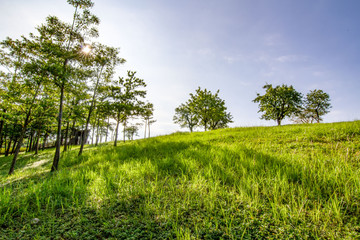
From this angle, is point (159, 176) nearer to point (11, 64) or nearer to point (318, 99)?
point (11, 64)

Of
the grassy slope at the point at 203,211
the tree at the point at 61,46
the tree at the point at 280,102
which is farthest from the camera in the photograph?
the tree at the point at 280,102

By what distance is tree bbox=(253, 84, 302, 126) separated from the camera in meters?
27.5

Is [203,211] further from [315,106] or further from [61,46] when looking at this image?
[315,106]

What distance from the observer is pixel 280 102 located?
28.3 metres

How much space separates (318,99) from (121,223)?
44.8 meters

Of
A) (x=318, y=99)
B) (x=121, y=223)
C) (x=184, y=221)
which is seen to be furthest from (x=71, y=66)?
(x=318, y=99)

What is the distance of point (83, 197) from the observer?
3066mm

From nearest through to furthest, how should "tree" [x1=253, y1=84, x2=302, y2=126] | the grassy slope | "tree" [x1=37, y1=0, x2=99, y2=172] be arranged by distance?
the grassy slope < "tree" [x1=37, y1=0, x2=99, y2=172] < "tree" [x1=253, y1=84, x2=302, y2=126]

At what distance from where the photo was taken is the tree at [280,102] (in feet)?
90.3

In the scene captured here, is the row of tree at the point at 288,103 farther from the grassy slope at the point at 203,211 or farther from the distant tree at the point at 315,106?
the grassy slope at the point at 203,211

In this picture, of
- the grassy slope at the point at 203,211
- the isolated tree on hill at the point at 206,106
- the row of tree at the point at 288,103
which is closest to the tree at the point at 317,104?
the row of tree at the point at 288,103

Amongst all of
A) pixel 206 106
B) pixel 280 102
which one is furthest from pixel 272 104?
pixel 206 106

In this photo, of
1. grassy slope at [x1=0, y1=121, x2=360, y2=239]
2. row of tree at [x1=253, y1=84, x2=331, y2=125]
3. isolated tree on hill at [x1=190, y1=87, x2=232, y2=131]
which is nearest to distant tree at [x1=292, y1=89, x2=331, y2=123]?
row of tree at [x1=253, y1=84, x2=331, y2=125]

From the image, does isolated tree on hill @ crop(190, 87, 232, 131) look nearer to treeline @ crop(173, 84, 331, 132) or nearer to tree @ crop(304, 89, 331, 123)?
treeline @ crop(173, 84, 331, 132)
